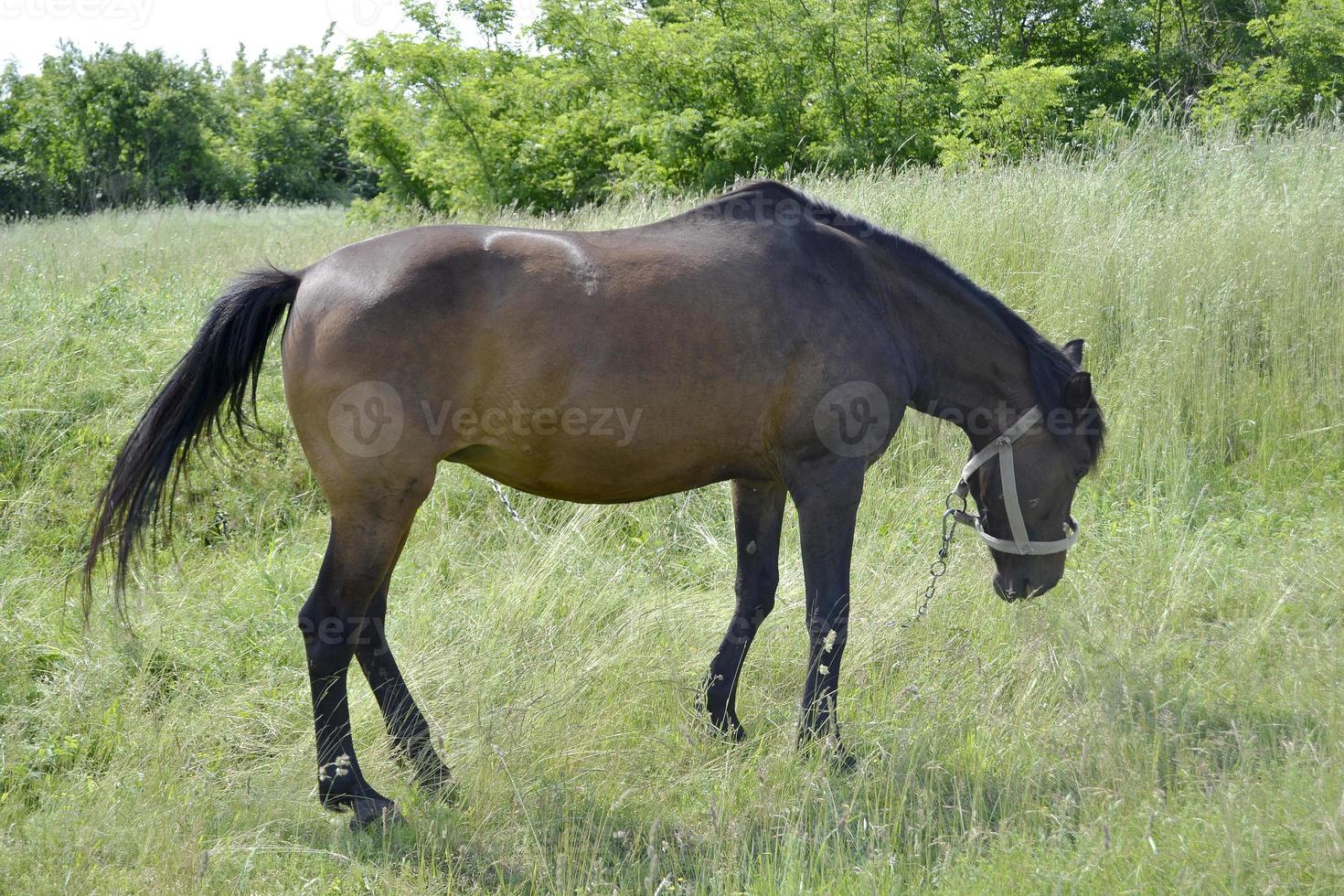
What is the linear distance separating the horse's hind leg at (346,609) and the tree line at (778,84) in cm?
970

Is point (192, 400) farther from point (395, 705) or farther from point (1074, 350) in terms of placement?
point (1074, 350)

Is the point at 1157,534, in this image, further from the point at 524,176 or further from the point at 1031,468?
the point at 524,176

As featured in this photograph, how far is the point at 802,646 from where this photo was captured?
454 centimetres

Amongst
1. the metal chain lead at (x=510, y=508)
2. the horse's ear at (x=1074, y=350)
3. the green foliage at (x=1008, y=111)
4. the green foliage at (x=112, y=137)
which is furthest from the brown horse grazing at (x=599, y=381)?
the green foliage at (x=112, y=137)

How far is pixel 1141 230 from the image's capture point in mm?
7402

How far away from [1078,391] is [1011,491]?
0.48m

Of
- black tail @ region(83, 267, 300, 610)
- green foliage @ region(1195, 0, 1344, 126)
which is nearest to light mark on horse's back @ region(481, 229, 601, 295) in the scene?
black tail @ region(83, 267, 300, 610)

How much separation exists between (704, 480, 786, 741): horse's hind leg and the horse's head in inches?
34.2

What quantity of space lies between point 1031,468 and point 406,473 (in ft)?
8.32

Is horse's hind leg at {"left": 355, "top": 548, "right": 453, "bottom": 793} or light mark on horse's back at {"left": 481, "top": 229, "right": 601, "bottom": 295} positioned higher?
light mark on horse's back at {"left": 481, "top": 229, "right": 601, "bottom": 295}

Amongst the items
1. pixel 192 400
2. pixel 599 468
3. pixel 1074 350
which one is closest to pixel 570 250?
Result: pixel 599 468

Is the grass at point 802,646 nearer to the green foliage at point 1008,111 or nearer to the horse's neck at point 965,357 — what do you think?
the horse's neck at point 965,357

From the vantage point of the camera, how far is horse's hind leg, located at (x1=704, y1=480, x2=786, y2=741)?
414 centimetres

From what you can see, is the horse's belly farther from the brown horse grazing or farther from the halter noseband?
the halter noseband
